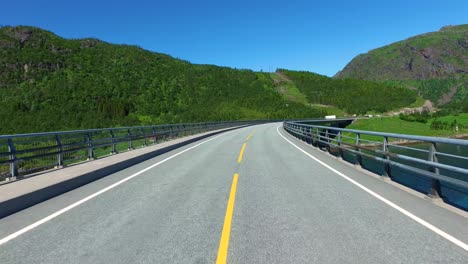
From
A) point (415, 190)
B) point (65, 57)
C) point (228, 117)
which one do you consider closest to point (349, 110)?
point (228, 117)

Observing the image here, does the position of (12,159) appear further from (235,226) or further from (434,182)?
(434,182)

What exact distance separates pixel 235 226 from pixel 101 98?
16094 cm

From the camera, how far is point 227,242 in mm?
4828

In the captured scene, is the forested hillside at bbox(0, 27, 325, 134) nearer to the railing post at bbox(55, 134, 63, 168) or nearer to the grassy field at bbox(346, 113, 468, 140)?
the grassy field at bbox(346, 113, 468, 140)

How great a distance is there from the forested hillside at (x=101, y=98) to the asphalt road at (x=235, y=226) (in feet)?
402

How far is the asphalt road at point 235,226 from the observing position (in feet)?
14.5

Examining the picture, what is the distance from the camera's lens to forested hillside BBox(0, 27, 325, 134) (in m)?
130

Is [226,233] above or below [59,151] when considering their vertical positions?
below

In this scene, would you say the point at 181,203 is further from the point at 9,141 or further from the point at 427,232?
the point at 9,141

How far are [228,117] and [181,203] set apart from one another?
146305 millimetres

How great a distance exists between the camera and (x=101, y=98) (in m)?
154

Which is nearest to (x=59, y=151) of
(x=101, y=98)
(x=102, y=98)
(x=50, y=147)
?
(x=50, y=147)

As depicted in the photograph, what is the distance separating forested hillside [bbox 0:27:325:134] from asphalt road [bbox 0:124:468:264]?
122 m

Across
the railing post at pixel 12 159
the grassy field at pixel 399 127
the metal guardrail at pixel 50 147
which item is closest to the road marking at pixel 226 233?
the metal guardrail at pixel 50 147
